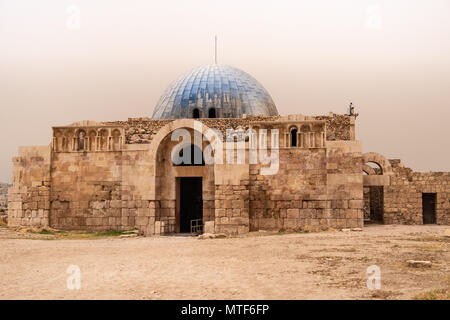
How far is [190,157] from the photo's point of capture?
18.2 meters

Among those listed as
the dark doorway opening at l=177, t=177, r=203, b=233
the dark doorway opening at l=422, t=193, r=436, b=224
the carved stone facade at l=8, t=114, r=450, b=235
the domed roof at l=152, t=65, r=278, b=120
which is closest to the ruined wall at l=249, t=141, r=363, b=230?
the carved stone facade at l=8, t=114, r=450, b=235

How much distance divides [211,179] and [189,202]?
113 inches

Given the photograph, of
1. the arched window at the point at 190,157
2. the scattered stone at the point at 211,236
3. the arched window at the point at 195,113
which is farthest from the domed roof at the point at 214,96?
the scattered stone at the point at 211,236

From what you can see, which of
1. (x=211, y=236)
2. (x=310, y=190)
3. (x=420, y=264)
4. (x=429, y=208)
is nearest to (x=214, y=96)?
(x=310, y=190)

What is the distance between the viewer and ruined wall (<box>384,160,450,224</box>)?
1761 cm

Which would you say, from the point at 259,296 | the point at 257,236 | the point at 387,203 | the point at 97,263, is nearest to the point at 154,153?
the point at 257,236

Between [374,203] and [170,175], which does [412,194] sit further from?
[170,175]

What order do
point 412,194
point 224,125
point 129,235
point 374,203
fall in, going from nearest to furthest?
point 129,235 → point 412,194 → point 224,125 → point 374,203

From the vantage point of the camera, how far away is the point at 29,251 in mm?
11250

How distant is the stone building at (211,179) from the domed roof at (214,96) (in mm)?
2869

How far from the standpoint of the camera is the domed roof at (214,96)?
22141 millimetres

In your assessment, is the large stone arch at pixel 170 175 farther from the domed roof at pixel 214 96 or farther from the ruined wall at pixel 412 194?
the ruined wall at pixel 412 194

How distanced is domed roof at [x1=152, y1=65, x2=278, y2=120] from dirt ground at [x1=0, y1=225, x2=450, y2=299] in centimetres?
1042
